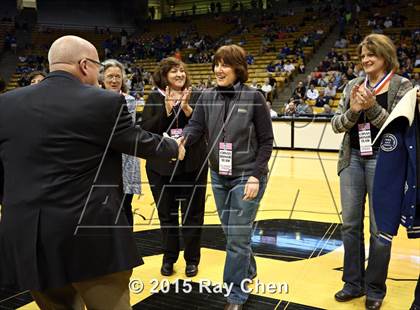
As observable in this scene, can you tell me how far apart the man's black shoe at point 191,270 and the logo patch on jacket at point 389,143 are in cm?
149

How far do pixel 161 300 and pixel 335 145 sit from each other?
6.47 meters

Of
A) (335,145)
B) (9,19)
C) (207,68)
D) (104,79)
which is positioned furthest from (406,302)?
(9,19)

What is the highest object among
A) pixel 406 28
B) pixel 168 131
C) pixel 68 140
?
pixel 406 28

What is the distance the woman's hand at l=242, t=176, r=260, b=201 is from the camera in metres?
2.23

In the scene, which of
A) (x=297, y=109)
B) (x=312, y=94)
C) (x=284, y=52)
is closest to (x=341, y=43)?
(x=284, y=52)

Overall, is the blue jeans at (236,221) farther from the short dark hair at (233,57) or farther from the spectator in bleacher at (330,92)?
the spectator in bleacher at (330,92)

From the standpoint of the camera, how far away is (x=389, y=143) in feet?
7.08

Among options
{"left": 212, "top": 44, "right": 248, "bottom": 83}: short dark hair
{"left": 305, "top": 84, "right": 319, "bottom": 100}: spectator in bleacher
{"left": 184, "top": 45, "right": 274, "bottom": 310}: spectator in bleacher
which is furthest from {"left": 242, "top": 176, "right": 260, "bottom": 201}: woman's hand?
{"left": 305, "top": 84, "right": 319, "bottom": 100}: spectator in bleacher

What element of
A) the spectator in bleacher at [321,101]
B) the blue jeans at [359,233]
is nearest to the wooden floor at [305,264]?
the blue jeans at [359,233]

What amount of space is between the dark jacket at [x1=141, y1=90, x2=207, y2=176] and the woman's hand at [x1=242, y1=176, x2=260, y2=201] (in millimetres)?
642

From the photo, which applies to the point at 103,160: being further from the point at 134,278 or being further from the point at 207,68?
the point at 207,68

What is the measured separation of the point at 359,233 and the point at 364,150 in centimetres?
49

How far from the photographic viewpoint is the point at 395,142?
2.14 m

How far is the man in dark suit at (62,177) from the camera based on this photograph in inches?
56.7
